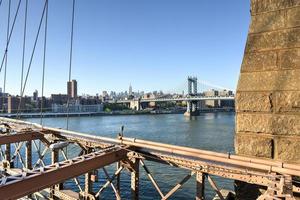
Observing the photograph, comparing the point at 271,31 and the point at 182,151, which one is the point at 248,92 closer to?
the point at 271,31

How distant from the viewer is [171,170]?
1113 inches

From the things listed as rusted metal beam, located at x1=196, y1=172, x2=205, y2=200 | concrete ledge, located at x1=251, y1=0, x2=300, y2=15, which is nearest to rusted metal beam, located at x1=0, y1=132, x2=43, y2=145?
rusted metal beam, located at x1=196, y1=172, x2=205, y2=200

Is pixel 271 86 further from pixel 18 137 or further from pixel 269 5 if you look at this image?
pixel 18 137

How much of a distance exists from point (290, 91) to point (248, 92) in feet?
1.67

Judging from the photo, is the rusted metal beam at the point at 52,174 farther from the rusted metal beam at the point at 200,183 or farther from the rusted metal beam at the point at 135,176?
the rusted metal beam at the point at 200,183

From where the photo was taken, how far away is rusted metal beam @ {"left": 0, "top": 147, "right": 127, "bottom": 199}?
14.7ft

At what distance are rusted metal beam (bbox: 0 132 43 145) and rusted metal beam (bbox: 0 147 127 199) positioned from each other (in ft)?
17.3

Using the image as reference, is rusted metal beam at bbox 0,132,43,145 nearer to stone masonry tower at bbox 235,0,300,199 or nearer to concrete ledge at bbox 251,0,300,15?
stone masonry tower at bbox 235,0,300,199

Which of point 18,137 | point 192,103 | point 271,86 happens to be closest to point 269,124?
point 271,86

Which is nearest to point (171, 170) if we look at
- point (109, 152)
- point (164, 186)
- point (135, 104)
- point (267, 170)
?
point (164, 186)

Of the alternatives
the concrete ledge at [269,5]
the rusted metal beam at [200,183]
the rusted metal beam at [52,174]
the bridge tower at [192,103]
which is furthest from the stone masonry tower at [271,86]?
the bridge tower at [192,103]

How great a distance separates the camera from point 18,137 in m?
10.4

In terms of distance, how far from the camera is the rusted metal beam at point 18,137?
1001 centimetres

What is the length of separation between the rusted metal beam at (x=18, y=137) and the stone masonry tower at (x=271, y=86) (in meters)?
8.64
